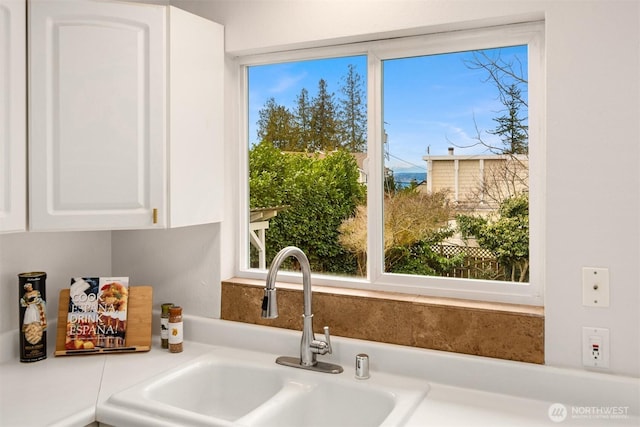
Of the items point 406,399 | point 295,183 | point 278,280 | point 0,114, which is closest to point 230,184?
point 295,183

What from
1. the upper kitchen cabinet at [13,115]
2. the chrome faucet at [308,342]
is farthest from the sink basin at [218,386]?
the upper kitchen cabinet at [13,115]

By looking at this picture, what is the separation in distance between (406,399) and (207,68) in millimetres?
1272

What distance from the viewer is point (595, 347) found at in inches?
55.6

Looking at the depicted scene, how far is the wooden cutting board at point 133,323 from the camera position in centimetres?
182

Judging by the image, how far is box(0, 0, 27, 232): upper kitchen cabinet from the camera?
151 centimetres

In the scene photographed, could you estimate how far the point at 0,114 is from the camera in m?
1.50

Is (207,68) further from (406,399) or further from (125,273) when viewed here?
(406,399)

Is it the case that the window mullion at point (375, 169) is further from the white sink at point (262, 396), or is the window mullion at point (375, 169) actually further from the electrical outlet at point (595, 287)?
the electrical outlet at point (595, 287)

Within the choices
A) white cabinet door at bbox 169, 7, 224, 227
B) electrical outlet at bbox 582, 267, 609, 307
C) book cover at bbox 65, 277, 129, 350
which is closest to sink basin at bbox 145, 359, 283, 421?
book cover at bbox 65, 277, 129, 350

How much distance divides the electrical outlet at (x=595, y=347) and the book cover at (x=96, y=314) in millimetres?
1485

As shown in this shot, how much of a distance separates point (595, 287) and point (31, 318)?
1748mm

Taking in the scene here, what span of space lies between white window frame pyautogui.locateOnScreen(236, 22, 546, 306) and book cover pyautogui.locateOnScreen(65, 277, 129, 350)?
0.45 m

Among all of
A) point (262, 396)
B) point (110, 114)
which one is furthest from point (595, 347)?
point (110, 114)
